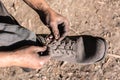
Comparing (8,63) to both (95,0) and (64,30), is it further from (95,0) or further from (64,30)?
(95,0)

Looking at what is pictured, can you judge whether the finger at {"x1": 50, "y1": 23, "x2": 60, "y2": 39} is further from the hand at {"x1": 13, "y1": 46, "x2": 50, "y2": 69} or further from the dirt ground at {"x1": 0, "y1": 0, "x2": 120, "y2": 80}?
the dirt ground at {"x1": 0, "y1": 0, "x2": 120, "y2": 80}

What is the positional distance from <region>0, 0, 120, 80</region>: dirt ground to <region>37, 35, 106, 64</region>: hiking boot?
0.48 ft

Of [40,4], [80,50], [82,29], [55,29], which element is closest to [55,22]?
[55,29]

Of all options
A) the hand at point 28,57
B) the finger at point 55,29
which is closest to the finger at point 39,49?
the hand at point 28,57

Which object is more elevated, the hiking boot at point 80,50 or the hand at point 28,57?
the hand at point 28,57

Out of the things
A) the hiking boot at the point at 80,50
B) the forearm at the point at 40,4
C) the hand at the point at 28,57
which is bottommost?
the hiking boot at the point at 80,50

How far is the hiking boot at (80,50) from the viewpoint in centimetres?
245

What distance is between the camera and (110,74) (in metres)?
2.71

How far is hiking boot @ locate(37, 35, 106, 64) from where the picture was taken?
2452 mm

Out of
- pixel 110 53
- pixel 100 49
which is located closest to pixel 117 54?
pixel 110 53

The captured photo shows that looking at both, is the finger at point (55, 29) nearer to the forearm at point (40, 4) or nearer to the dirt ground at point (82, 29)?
the forearm at point (40, 4)

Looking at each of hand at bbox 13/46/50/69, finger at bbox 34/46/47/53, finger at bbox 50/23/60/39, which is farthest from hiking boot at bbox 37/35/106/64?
hand at bbox 13/46/50/69

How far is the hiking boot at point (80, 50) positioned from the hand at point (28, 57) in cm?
35

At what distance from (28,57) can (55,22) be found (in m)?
0.39
